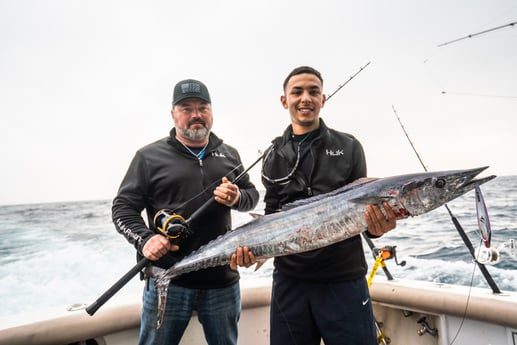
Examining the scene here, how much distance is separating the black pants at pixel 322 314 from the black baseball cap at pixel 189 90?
1750mm

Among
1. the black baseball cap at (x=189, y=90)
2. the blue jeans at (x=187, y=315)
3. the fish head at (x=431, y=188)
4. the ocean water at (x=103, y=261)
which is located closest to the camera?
the fish head at (x=431, y=188)

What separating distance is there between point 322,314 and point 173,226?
123cm

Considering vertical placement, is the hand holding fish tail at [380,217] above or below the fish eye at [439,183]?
below

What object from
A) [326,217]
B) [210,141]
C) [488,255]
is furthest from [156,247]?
[488,255]

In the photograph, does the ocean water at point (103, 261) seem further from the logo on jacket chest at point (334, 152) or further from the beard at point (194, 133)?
the logo on jacket chest at point (334, 152)

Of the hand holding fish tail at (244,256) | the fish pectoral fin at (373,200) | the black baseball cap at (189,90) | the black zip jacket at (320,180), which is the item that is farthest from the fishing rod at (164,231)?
the fish pectoral fin at (373,200)

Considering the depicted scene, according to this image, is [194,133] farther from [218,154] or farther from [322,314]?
[322,314]

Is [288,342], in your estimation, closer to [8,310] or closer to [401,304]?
[401,304]

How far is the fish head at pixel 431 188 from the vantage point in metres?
1.80

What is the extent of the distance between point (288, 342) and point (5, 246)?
12.5 m

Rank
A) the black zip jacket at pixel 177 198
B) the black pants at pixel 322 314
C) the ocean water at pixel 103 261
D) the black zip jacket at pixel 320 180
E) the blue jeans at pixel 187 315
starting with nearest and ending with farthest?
the black pants at pixel 322 314 → the black zip jacket at pixel 320 180 → the blue jeans at pixel 187 315 → the black zip jacket at pixel 177 198 → the ocean water at pixel 103 261

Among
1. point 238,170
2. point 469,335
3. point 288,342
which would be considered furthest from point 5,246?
point 469,335

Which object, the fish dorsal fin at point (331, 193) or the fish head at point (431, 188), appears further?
the fish dorsal fin at point (331, 193)

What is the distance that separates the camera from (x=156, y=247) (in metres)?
2.33
